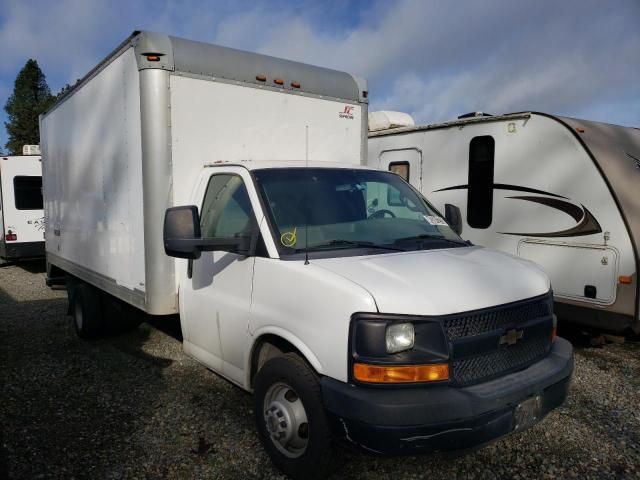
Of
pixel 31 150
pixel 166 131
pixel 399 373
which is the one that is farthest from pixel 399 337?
pixel 31 150

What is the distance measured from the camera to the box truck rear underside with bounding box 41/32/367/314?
4.38m

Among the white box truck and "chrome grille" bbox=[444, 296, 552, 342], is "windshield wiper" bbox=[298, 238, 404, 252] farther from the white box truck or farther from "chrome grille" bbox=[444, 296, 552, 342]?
"chrome grille" bbox=[444, 296, 552, 342]

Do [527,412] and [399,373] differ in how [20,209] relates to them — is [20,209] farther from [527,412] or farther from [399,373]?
[527,412]

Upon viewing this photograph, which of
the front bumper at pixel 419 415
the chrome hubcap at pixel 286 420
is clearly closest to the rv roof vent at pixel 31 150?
the chrome hubcap at pixel 286 420

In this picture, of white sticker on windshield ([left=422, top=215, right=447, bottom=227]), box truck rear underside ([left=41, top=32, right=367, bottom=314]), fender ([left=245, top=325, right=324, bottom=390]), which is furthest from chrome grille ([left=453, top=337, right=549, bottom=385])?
box truck rear underside ([left=41, top=32, right=367, bottom=314])

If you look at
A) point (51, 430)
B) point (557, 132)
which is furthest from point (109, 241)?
point (557, 132)

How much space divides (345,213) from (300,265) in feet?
2.64

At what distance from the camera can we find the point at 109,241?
536cm

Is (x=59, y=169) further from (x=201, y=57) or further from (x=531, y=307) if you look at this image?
(x=531, y=307)

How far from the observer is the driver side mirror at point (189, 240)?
3530 mm

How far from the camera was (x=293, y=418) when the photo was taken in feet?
10.6

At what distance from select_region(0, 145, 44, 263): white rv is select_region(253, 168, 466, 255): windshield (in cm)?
1054

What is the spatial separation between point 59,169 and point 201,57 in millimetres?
3639

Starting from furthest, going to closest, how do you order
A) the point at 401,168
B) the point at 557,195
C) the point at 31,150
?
the point at 31,150, the point at 401,168, the point at 557,195
